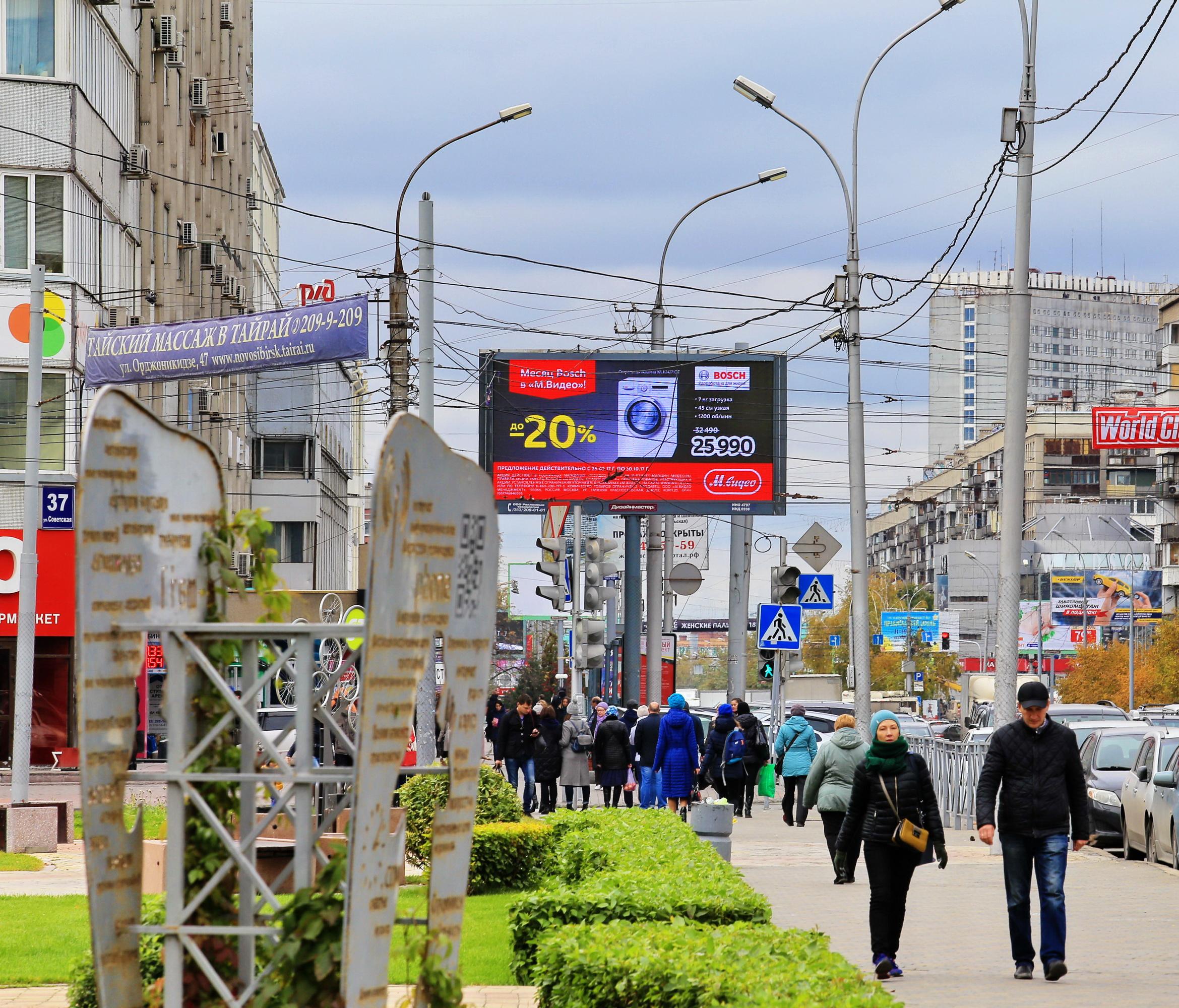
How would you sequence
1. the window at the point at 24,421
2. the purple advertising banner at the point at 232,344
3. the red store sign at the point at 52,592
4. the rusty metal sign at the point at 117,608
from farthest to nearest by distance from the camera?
the red store sign at the point at 52,592
the window at the point at 24,421
the purple advertising banner at the point at 232,344
the rusty metal sign at the point at 117,608

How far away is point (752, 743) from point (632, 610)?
21.8m

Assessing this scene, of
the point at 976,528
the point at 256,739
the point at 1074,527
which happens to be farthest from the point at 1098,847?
the point at 976,528

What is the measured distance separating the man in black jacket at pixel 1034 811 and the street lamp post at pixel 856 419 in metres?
14.2

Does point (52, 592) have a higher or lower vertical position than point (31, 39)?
lower

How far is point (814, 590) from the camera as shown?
1055 inches

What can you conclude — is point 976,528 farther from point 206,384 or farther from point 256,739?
point 256,739

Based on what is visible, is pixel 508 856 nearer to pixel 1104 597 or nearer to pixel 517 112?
pixel 517 112

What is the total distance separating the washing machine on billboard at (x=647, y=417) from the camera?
42.1 metres

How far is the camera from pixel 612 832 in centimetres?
1242

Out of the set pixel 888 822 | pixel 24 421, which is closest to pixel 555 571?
pixel 24 421

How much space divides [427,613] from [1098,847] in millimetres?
19452

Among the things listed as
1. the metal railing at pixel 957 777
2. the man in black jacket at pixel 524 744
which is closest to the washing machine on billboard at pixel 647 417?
the man in black jacket at pixel 524 744

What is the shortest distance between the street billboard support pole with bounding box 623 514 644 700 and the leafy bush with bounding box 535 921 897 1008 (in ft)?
124

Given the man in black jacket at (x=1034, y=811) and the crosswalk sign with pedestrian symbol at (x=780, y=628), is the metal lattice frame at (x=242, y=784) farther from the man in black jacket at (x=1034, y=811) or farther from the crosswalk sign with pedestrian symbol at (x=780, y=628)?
the crosswalk sign with pedestrian symbol at (x=780, y=628)
